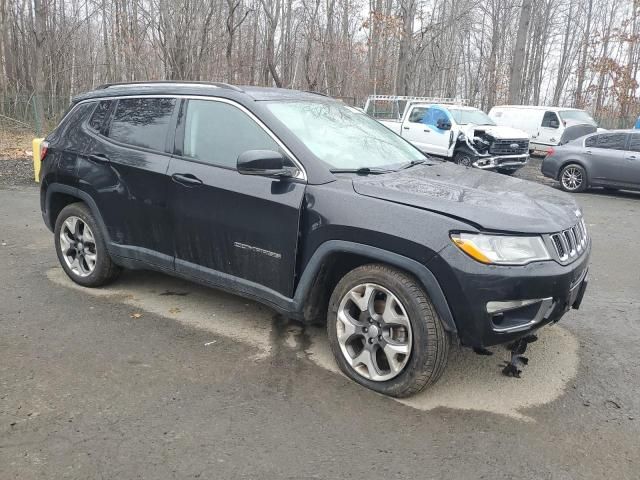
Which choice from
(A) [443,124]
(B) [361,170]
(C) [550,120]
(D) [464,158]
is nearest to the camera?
(B) [361,170]

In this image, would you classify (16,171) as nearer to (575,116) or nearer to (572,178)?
(572,178)

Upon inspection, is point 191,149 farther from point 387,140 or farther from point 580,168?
point 580,168

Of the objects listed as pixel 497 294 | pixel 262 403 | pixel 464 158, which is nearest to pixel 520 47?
pixel 464 158

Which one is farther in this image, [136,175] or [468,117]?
[468,117]

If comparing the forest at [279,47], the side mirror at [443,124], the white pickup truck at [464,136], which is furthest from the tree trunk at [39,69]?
the side mirror at [443,124]

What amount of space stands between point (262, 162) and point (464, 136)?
11.6 meters

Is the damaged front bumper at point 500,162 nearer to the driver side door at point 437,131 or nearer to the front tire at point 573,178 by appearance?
the driver side door at point 437,131

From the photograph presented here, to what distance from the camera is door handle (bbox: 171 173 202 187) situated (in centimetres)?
397

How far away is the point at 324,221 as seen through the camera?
3410mm

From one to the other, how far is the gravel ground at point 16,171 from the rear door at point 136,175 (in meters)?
7.48

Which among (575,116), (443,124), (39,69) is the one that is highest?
(39,69)

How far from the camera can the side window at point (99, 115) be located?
475 centimetres

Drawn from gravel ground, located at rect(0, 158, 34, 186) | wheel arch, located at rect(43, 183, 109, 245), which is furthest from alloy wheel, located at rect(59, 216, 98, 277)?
gravel ground, located at rect(0, 158, 34, 186)

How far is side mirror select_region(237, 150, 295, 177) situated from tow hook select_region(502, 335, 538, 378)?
1.81m
